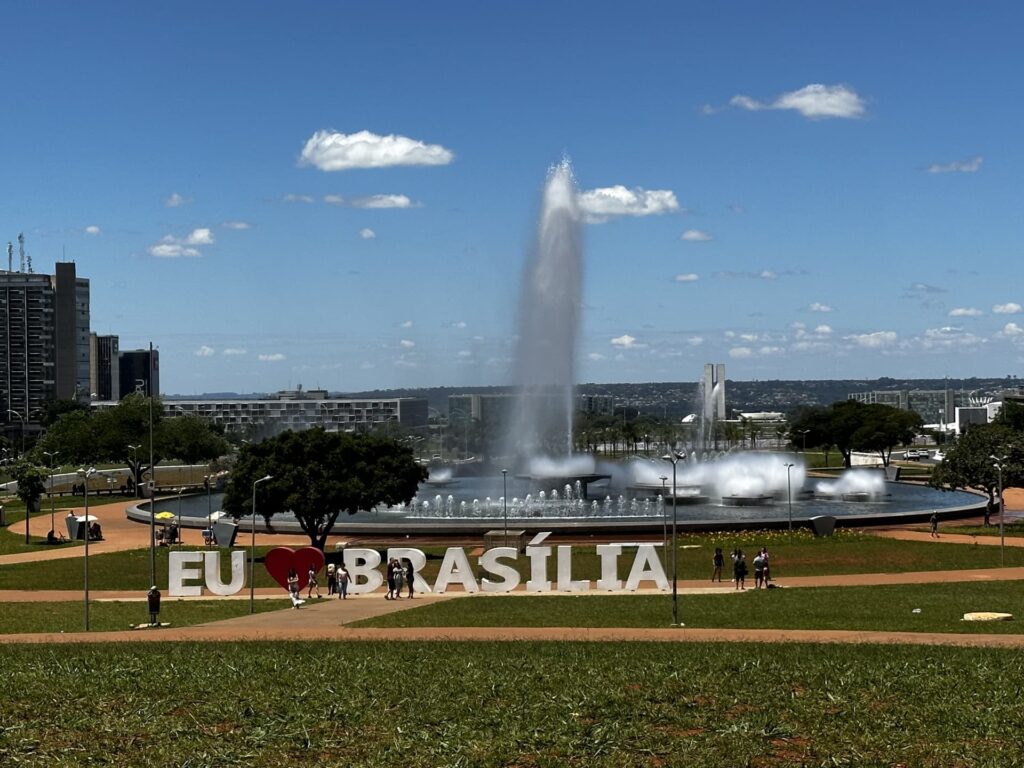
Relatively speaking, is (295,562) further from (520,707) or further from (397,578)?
(520,707)

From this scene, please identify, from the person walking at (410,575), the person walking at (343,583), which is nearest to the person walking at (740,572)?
the person walking at (410,575)

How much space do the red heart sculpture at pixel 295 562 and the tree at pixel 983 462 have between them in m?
52.2

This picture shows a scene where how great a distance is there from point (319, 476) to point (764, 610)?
109 feet

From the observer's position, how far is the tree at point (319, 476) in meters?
67.6

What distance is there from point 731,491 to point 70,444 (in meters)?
66.2

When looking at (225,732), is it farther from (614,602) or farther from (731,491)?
(731,491)

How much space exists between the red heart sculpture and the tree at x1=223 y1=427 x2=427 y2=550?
19.6 metres

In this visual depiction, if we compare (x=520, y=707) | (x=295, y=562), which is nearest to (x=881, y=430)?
(x=295, y=562)

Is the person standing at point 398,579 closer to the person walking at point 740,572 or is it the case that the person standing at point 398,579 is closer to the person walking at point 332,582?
the person walking at point 332,582

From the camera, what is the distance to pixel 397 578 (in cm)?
4709

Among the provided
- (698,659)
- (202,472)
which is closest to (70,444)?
(202,472)

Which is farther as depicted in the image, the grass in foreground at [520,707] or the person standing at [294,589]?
the person standing at [294,589]

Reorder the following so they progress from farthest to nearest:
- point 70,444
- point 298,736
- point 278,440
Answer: point 70,444
point 278,440
point 298,736

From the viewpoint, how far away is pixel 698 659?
27219 millimetres
